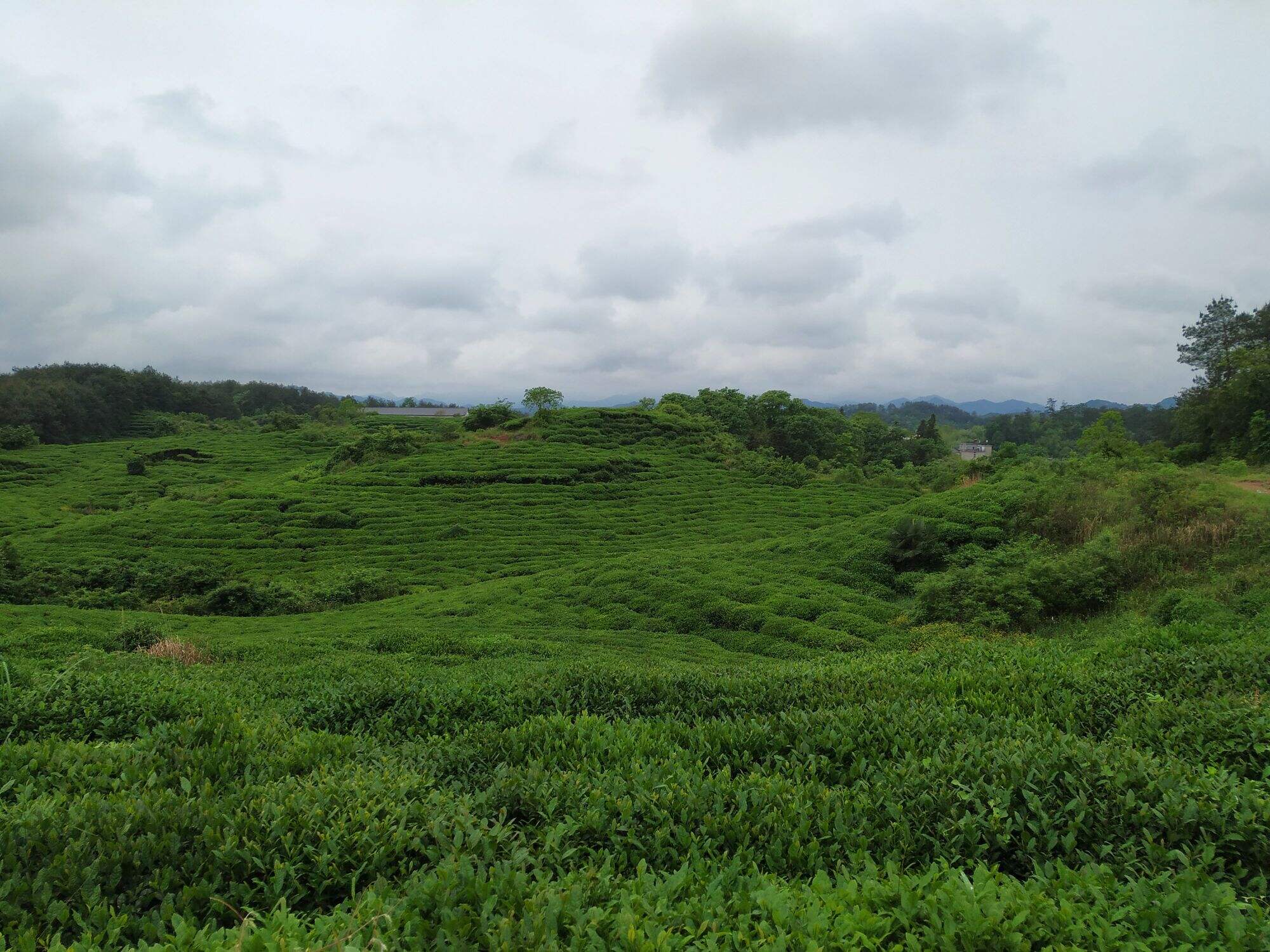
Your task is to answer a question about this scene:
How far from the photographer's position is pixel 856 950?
2.58 m

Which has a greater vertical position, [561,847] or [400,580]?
[561,847]

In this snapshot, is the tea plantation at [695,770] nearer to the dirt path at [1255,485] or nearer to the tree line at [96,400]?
the dirt path at [1255,485]

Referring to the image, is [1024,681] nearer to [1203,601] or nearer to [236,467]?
[1203,601]

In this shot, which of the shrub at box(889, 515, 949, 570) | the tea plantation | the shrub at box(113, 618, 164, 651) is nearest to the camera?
the tea plantation

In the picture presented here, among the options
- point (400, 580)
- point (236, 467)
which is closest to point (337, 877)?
point (400, 580)

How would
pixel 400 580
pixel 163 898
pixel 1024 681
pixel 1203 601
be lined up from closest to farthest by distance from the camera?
pixel 163 898, pixel 1024 681, pixel 1203 601, pixel 400 580

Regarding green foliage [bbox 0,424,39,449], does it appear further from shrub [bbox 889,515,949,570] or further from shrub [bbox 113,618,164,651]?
shrub [bbox 889,515,949,570]

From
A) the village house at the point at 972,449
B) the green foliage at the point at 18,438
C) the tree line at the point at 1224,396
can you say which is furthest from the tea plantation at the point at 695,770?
the village house at the point at 972,449

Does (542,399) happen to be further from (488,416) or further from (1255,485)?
(1255,485)

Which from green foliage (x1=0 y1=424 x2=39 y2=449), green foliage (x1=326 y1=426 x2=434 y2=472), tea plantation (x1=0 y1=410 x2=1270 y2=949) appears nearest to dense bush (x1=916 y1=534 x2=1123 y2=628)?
tea plantation (x1=0 y1=410 x2=1270 y2=949)

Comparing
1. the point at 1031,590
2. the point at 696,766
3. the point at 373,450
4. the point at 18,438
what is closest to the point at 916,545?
the point at 1031,590

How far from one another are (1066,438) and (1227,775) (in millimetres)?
121371

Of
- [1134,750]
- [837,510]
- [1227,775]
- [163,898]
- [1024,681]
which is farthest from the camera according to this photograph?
[837,510]

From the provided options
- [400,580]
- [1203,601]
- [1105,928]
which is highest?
[1105,928]
